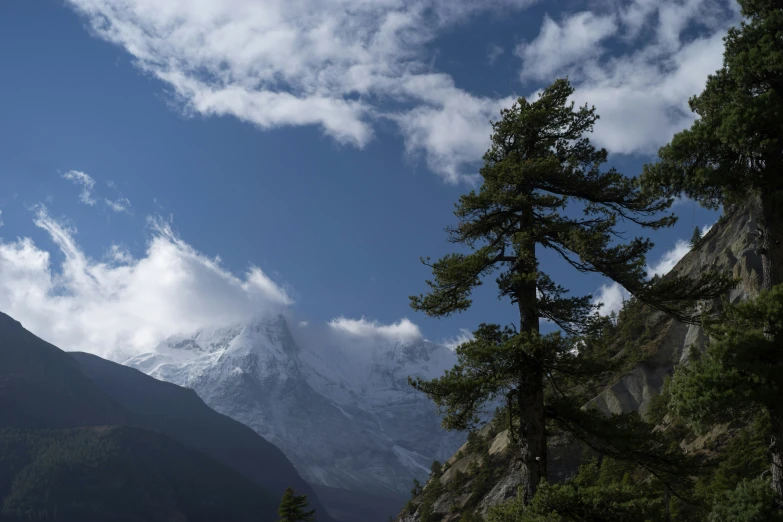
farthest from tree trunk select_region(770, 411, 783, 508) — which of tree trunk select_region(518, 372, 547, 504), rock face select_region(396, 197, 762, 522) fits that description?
rock face select_region(396, 197, 762, 522)

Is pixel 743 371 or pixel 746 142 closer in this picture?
pixel 743 371

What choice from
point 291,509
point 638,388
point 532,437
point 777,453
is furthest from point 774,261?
point 638,388

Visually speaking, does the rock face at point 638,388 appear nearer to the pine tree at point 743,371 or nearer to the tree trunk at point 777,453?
the tree trunk at point 777,453

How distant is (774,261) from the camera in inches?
504

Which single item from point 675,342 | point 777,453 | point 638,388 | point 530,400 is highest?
point 675,342

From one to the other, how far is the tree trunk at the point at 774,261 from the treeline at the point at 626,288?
28 millimetres

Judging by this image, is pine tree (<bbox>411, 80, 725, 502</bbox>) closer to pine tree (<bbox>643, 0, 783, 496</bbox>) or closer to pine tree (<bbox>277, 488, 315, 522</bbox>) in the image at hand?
pine tree (<bbox>643, 0, 783, 496</bbox>)

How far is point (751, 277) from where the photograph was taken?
203ft

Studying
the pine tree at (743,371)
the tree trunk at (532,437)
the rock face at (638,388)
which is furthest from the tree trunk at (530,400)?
the rock face at (638,388)

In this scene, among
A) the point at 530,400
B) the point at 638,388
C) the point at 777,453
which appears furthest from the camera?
the point at 638,388

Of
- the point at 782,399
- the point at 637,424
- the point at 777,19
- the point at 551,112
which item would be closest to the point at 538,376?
the point at 637,424

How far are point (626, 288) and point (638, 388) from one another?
65565mm

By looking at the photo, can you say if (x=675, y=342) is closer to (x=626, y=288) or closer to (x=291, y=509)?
(x=291, y=509)

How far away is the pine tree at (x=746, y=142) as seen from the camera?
1268cm
